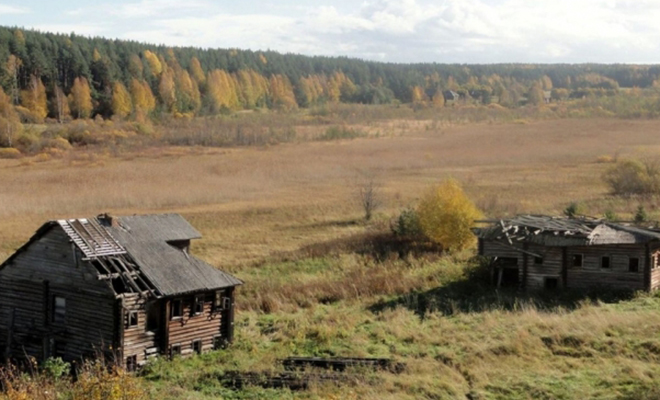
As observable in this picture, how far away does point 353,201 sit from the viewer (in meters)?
62.2

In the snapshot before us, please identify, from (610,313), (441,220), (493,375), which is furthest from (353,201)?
(493,375)

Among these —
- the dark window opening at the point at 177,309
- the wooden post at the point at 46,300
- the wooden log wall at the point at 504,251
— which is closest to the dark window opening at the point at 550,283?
the wooden log wall at the point at 504,251

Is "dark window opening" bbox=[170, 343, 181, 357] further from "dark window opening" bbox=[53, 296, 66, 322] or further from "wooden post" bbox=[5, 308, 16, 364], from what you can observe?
"wooden post" bbox=[5, 308, 16, 364]

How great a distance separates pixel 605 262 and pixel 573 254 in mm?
1326

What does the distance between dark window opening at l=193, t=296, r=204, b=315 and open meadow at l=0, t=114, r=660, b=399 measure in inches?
60.4

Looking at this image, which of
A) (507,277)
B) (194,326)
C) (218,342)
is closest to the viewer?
(194,326)

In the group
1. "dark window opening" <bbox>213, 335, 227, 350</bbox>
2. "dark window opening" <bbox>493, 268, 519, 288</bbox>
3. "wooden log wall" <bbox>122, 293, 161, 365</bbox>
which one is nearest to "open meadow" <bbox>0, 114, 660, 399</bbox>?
"dark window opening" <bbox>213, 335, 227, 350</bbox>

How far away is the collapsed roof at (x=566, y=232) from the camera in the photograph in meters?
35.1

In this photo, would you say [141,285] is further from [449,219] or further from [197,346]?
[449,219]

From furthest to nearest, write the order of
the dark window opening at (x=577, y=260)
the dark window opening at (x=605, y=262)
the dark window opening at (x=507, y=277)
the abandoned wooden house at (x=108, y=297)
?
1. the dark window opening at (x=507, y=277)
2. the dark window opening at (x=577, y=260)
3. the dark window opening at (x=605, y=262)
4. the abandoned wooden house at (x=108, y=297)

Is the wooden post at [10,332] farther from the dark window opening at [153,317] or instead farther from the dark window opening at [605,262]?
the dark window opening at [605,262]

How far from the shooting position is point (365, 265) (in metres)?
42.5

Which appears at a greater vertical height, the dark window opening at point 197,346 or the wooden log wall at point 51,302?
the wooden log wall at point 51,302

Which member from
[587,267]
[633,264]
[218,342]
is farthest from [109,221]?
[633,264]
